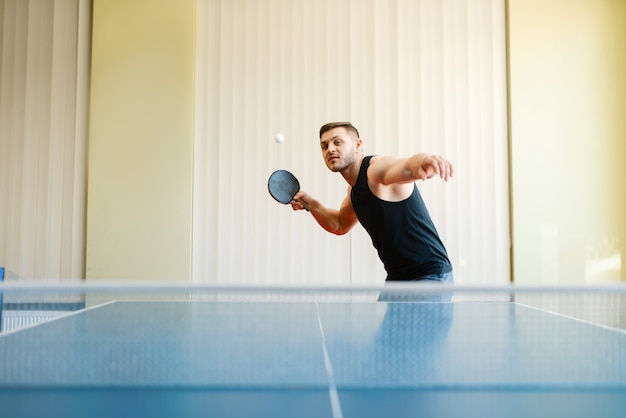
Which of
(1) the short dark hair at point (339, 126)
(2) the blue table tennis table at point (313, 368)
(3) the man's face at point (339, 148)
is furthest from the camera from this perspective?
(1) the short dark hair at point (339, 126)

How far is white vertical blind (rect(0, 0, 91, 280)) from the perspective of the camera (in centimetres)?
512

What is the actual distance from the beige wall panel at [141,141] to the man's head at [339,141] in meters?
1.18

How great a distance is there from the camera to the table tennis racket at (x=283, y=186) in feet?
16.7

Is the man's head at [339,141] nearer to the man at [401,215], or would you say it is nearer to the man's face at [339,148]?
the man's face at [339,148]

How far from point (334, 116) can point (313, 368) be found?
12.2 feet

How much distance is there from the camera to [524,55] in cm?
520

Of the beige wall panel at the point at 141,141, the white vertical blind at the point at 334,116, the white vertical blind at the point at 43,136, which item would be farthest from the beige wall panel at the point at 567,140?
the white vertical blind at the point at 43,136

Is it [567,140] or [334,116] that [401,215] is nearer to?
[334,116]

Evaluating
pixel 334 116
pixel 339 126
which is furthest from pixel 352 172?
pixel 334 116

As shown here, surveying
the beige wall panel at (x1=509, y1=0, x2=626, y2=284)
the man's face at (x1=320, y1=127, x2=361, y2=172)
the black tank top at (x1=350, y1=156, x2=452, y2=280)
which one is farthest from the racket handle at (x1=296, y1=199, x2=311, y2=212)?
the beige wall panel at (x1=509, y1=0, x2=626, y2=284)

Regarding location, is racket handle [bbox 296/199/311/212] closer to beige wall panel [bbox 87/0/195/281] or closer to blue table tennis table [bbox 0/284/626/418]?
beige wall panel [bbox 87/0/195/281]

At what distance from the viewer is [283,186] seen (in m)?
5.14

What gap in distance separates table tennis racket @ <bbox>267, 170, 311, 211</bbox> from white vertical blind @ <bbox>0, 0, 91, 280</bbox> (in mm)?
1671

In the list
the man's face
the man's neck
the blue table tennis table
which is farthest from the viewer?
the man's face
